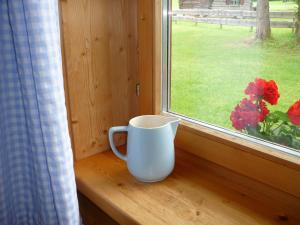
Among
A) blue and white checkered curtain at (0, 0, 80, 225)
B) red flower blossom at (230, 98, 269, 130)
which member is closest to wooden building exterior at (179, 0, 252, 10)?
red flower blossom at (230, 98, 269, 130)

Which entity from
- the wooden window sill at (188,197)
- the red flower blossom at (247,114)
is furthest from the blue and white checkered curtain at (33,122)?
the red flower blossom at (247,114)

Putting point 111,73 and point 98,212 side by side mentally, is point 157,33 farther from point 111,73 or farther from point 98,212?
point 98,212

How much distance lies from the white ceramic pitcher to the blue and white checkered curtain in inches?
7.7

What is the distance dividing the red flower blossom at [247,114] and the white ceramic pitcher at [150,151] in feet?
0.57

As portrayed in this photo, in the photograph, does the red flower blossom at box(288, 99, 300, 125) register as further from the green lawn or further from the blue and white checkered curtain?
the blue and white checkered curtain

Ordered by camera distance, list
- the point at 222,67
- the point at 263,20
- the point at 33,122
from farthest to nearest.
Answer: the point at 222,67
the point at 263,20
the point at 33,122

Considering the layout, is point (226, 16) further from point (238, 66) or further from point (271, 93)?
point (271, 93)

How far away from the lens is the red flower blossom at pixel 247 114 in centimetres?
85

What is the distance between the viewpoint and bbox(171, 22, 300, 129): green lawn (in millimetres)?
776

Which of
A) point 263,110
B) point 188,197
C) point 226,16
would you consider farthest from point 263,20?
point 188,197

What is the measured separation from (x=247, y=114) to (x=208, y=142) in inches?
5.6

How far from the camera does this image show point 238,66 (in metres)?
0.86

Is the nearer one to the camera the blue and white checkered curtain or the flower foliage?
the blue and white checkered curtain

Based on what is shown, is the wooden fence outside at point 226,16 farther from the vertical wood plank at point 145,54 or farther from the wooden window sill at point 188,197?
the wooden window sill at point 188,197
